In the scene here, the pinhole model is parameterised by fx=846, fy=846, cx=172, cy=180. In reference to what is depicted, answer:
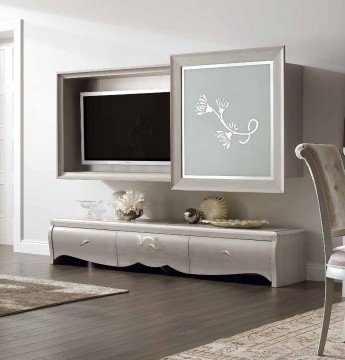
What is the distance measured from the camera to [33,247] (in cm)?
734

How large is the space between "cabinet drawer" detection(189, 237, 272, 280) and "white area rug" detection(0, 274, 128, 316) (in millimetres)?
737

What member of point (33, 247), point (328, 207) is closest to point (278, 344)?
point (328, 207)

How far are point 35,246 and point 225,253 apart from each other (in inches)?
87.8

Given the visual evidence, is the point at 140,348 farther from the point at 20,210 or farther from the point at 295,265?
the point at 20,210

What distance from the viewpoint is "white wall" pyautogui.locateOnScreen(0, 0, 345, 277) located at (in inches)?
229

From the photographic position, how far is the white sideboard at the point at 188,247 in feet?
18.4

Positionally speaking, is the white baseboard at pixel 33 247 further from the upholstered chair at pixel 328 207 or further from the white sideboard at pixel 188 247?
the upholstered chair at pixel 328 207

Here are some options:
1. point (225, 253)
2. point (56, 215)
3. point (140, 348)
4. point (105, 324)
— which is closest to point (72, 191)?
point (56, 215)

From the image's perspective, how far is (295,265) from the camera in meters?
5.75

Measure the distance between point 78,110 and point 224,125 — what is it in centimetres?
157

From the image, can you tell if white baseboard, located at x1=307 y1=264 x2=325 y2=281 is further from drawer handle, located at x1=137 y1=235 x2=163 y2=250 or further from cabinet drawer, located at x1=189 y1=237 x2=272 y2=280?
drawer handle, located at x1=137 y1=235 x2=163 y2=250

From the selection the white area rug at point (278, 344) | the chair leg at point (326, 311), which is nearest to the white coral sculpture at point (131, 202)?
the white area rug at point (278, 344)

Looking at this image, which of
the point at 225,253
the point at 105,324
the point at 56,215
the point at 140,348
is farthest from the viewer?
the point at 56,215

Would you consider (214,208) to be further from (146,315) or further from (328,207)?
(328,207)
